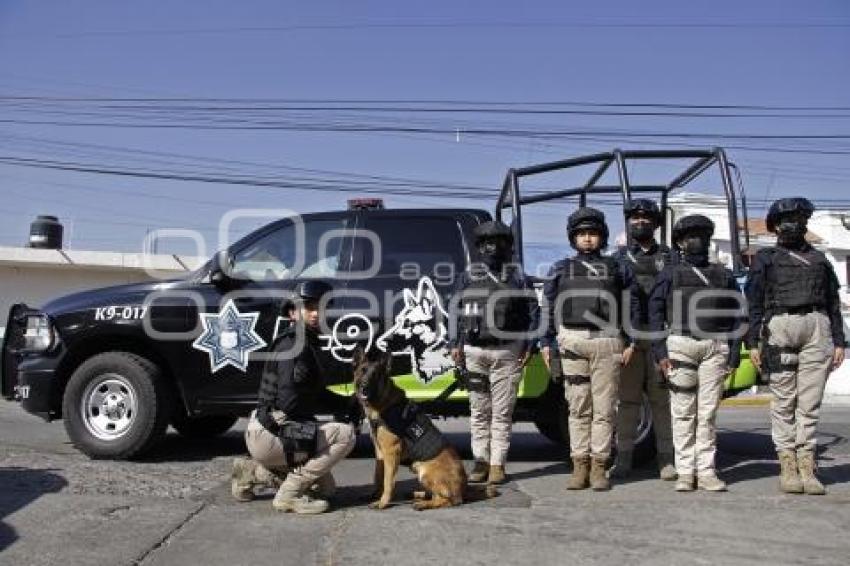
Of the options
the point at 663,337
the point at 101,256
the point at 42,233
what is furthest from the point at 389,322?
the point at 42,233

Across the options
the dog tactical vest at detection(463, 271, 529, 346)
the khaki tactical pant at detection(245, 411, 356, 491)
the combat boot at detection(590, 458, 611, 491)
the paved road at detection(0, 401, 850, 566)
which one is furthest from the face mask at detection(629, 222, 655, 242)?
the khaki tactical pant at detection(245, 411, 356, 491)

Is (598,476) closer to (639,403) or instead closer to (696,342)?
(639,403)

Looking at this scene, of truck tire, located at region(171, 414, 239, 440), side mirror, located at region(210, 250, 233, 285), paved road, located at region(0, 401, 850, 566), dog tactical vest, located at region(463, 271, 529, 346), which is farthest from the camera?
truck tire, located at region(171, 414, 239, 440)

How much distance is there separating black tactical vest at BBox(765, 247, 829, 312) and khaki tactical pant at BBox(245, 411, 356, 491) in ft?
9.76

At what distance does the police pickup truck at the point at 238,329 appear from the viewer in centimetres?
656

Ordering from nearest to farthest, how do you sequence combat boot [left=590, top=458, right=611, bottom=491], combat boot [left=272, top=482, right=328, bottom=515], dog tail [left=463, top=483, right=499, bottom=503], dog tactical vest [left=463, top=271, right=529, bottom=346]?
combat boot [left=272, top=482, right=328, bottom=515] < dog tail [left=463, top=483, right=499, bottom=503] < combat boot [left=590, top=458, right=611, bottom=491] < dog tactical vest [left=463, top=271, right=529, bottom=346]

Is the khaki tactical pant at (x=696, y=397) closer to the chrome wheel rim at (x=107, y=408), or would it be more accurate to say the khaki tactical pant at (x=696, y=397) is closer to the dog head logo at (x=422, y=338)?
the dog head logo at (x=422, y=338)

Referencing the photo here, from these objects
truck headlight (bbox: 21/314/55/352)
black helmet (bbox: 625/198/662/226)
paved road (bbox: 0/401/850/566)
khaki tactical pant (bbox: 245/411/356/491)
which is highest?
black helmet (bbox: 625/198/662/226)

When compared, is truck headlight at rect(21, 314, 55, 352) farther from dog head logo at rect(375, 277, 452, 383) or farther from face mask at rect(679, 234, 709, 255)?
face mask at rect(679, 234, 709, 255)

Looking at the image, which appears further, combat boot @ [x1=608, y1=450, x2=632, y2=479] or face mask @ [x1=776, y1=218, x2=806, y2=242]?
Answer: combat boot @ [x1=608, y1=450, x2=632, y2=479]

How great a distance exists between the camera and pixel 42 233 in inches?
1081

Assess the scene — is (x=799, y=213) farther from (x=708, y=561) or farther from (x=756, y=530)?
(x=708, y=561)

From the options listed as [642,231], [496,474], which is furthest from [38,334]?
[642,231]

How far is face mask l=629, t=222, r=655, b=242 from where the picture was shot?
6.14 meters
